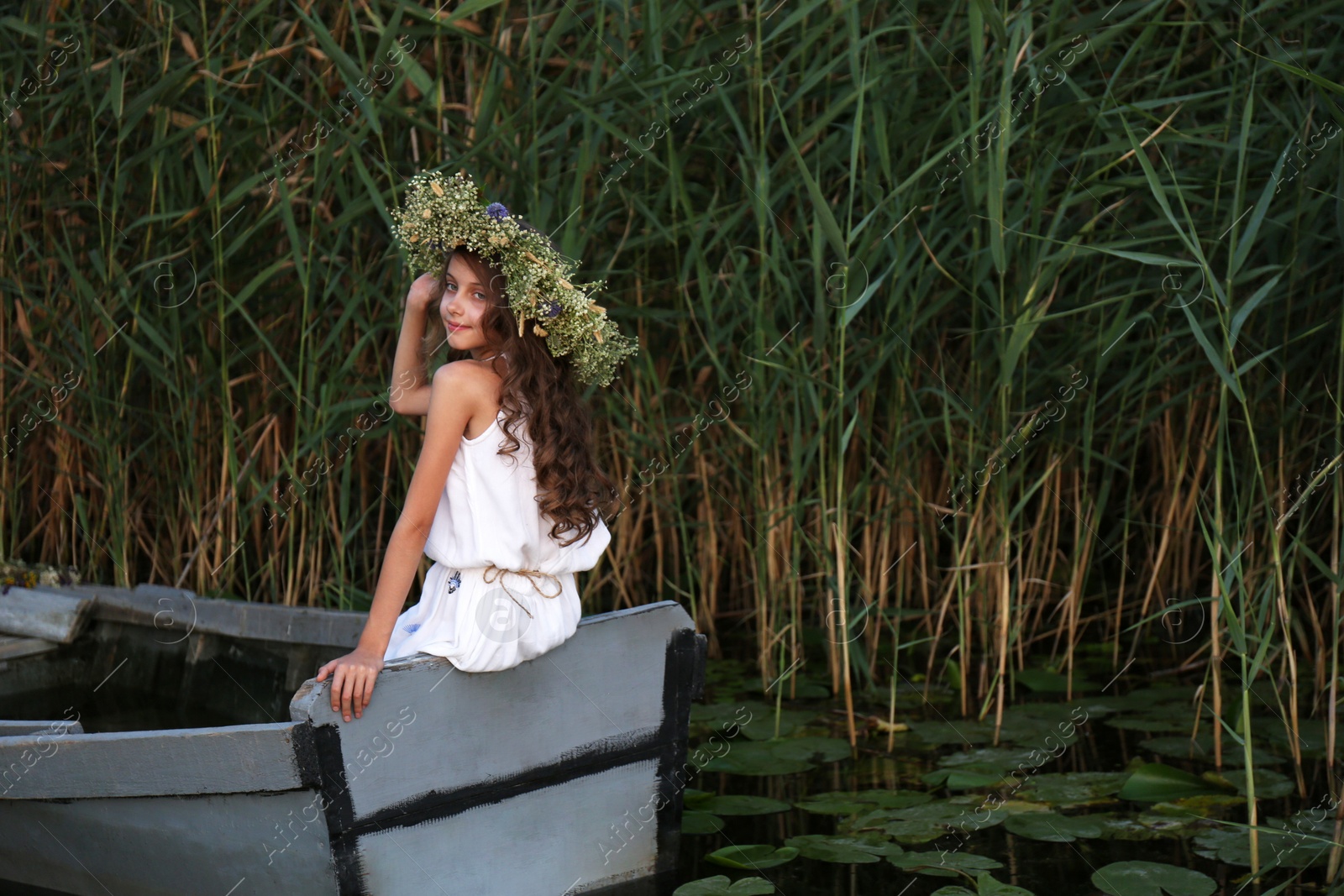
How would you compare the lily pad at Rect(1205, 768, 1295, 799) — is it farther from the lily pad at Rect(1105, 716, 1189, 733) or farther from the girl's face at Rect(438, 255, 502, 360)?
the girl's face at Rect(438, 255, 502, 360)

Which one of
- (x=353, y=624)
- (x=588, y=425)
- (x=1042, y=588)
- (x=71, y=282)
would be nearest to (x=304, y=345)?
(x=71, y=282)

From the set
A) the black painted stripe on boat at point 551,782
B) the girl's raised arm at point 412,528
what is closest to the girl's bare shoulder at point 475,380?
the girl's raised arm at point 412,528

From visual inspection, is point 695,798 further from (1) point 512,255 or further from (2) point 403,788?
(1) point 512,255

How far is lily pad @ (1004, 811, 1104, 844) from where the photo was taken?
280 centimetres

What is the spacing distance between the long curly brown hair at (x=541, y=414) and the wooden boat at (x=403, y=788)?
233 mm

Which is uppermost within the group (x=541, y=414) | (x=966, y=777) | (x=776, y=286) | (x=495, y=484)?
(x=776, y=286)

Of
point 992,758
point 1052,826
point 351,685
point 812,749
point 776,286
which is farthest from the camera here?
point 776,286

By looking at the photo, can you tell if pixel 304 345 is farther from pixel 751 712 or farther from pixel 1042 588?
pixel 1042 588

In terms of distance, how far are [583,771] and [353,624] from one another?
0.73 m

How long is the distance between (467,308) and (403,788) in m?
0.85

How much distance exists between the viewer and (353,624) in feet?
10.1

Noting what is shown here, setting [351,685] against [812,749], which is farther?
[812,749]

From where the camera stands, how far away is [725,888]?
2.61 metres

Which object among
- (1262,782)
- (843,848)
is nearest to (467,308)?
(843,848)
